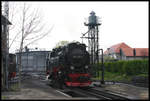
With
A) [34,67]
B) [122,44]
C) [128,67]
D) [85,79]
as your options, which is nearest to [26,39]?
[85,79]

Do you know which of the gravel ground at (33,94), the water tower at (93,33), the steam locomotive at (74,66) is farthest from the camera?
the water tower at (93,33)

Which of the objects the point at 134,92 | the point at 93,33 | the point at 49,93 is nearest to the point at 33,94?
the point at 49,93

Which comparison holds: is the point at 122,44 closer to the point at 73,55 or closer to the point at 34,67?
the point at 34,67

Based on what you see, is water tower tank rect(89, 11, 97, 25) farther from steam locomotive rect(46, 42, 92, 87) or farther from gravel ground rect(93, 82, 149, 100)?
gravel ground rect(93, 82, 149, 100)

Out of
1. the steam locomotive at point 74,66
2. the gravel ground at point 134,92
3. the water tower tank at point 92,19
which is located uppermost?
the water tower tank at point 92,19

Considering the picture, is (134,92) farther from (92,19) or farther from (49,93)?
(92,19)

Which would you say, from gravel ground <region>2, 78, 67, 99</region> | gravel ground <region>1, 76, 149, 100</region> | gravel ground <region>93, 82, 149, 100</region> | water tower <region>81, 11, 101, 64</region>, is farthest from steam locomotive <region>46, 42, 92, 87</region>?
water tower <region>81, 11, 101, 64</region>

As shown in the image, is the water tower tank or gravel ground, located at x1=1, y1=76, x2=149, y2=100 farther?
the water tower tank

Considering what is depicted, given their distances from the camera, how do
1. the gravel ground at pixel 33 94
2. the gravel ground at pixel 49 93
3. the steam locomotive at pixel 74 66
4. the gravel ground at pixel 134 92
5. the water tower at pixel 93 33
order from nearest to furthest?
the gravel ground at pixel 33 94, the gravel ground at pixel 49 93, the gravel ground at pixel 134 92, the steam locomotive at pixel 74 66, the water tower at pixel 93 33

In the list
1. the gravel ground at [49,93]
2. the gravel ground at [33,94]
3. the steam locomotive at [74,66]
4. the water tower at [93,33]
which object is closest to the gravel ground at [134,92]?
the gravel ground at [49,93]

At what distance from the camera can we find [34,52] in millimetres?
64688

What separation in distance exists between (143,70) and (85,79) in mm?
17256

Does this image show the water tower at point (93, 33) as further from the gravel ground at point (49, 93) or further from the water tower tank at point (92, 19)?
the gravel ground at point (49, 93)

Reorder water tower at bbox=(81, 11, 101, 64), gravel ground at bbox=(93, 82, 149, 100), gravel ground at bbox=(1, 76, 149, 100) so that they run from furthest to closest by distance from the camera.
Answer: water tower at bbox=(81, 11, 101, 64) < gravel ground at bbox=(93, 82, 149, 100) < gravel ground at bbox=(1, 76, 149, 100)
